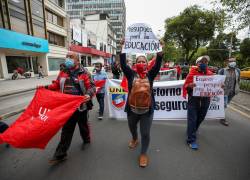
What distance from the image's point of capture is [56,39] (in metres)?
28.3

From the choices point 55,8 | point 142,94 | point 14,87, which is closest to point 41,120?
point 142,94

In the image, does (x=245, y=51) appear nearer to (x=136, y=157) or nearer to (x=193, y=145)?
(x=193, y=145)

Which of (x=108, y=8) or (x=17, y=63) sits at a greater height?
(x=108, y=8)

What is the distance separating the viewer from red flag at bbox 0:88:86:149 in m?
2.30

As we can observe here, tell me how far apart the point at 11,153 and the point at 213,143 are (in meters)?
4.05

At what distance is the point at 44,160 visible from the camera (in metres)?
3.02

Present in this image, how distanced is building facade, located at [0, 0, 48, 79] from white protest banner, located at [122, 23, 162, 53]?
17443mm

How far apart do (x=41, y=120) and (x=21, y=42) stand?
19891 millimetres

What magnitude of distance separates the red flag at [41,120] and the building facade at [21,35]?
57.3 feet

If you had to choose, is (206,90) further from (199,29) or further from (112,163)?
(199,29)

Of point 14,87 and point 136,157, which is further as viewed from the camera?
point 14,87

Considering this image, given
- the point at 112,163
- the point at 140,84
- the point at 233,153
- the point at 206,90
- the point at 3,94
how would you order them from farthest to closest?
the point at 3,94
the point at 206,90
the point at 233,153
the point at 112,163
the point at 140,84

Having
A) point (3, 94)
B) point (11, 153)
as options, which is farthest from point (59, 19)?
point (11, 153)

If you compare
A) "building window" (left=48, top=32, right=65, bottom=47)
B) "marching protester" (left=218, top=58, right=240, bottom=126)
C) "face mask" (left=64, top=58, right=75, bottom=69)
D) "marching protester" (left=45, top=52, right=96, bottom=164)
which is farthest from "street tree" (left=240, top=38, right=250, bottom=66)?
"face mask" (left=64, top=58, right=75, bottom=69)
